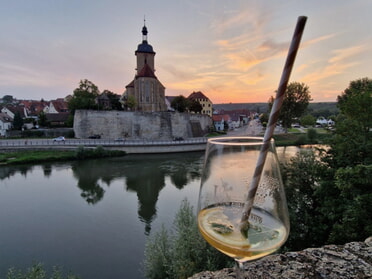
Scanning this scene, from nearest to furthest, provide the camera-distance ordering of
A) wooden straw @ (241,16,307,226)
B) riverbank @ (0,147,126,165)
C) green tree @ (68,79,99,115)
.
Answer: wooden straw @ (241,16,307,226), riverbank @ (0,147,126,165), green tree @ (68,79,99,115)

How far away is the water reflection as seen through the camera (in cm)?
1003

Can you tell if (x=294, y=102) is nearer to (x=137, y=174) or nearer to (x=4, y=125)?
(x=137, y=174)

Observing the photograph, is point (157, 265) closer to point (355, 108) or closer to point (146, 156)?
point (355, 108)

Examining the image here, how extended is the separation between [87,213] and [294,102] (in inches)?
→ 1205

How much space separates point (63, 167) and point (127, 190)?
26.8ft

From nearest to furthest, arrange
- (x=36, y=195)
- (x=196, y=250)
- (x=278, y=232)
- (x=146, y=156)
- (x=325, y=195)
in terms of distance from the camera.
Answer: (x=278, y=232) → (x=196, y=250) → (x=325, y=195) → (x=36, y=195) → (x=146, y=156)

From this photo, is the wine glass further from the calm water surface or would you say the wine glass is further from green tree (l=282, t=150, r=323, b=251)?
the calm water surface

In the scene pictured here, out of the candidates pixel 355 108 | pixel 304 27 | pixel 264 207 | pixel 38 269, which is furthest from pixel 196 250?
pixel 355 108

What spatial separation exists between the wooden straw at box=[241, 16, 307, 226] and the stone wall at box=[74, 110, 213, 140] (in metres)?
27.7

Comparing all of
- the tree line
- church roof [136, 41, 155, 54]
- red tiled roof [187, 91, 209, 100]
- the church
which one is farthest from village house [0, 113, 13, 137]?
the tree line

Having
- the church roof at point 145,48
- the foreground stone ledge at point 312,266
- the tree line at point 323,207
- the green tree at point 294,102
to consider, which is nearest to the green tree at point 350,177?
the tree line at point 323,207

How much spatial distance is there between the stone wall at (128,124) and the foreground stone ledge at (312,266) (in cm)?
2717

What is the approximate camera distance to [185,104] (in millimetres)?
37625

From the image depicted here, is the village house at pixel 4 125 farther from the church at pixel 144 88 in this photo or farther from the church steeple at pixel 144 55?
the church steeple at pixel 144 55
